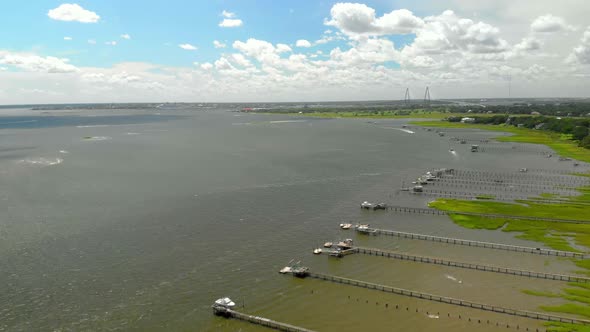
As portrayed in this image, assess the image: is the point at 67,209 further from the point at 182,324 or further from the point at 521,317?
the point at 521,317

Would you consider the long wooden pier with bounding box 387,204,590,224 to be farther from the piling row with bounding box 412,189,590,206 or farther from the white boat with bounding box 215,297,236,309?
the white boat with bounding box 215,297,236,309

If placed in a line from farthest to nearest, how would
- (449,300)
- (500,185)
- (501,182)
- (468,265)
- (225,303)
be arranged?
1. (501,182)
2. (500,185)
3. (468,265)
4. (449,300)
5. (225,303)

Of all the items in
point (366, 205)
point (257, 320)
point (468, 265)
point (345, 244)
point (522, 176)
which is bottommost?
point (257, 320)

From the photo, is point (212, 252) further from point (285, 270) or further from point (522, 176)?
point (522, 176)

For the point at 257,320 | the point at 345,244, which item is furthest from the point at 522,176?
the point at 257,320

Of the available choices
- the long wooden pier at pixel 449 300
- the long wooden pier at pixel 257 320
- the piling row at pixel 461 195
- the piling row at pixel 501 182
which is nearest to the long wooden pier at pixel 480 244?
the long wooden pier at pixel 449 300

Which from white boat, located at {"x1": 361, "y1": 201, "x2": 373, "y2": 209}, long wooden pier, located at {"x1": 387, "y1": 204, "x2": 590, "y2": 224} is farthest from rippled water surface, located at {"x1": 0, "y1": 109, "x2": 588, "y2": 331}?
long wooden pier, located at {"x1": 387, "y1": 204, "x2": 590, "y2": 224}

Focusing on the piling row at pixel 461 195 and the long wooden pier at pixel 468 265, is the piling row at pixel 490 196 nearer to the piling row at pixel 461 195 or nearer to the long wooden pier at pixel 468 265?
the piling row at pixel 461 195

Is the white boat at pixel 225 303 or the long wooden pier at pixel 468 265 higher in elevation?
the white boat at pixel 225 303

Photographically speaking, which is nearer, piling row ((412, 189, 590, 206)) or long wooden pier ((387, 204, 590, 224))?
long wooden pier ((387, 204, 590, 224))
